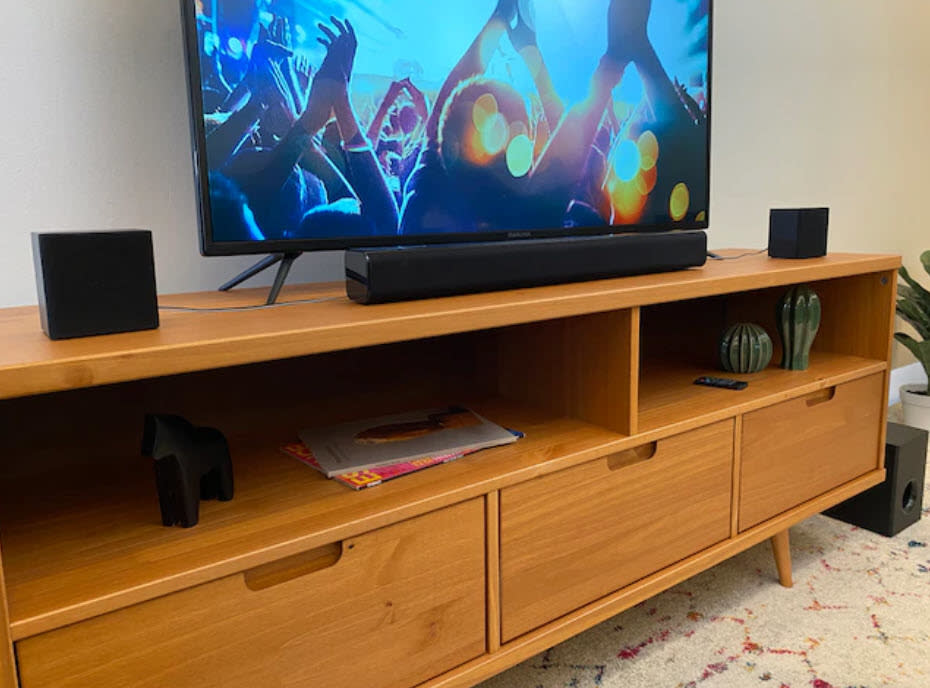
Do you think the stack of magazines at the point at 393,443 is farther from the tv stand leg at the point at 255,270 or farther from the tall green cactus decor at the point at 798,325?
the tall green cactus decor at the point at 798,325

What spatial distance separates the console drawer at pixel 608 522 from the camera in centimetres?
100

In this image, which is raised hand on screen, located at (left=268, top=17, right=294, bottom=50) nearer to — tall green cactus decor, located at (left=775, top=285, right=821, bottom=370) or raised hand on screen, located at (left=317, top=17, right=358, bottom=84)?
raised hand on screen, located at (left=317, top=17, right=358, bottom=84)

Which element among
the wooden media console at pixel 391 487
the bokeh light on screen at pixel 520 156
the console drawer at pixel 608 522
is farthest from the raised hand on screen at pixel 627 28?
the console drawer at pixel 608 522

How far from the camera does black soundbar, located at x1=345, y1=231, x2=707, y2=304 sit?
0.94 m

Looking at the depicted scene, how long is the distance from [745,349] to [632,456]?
0.45m

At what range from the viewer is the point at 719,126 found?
Result: 6.24ft

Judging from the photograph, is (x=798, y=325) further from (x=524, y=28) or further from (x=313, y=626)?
(x=313, y=626)

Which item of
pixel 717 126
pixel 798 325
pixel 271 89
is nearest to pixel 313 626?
pixel 271 89

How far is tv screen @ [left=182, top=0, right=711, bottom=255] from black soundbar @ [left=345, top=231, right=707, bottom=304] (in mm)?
106

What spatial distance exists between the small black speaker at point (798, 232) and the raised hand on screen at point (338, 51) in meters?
0.92

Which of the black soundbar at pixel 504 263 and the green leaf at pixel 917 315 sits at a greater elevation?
the black soundbar at pixel 504 263

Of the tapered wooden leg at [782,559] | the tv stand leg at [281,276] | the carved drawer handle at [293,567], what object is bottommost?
the tapered wooden leg at [782,559]

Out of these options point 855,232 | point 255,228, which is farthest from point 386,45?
point 855,232

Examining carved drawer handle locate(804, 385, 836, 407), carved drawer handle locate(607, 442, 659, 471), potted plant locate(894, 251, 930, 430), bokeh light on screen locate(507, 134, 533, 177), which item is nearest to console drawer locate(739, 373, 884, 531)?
carved drawer handle locate(804, 385, 836, 407)
